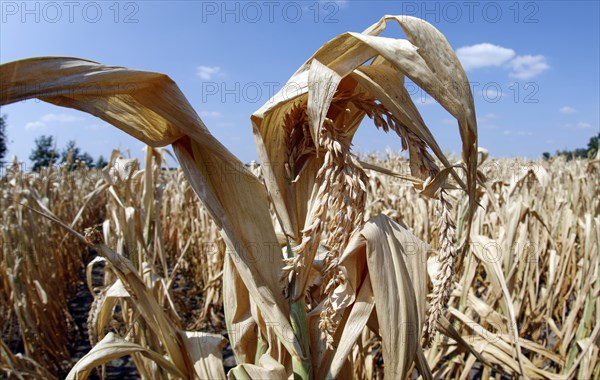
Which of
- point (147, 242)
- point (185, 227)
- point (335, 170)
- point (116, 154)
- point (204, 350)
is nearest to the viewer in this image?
point (335, 170)

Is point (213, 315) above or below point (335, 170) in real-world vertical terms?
below

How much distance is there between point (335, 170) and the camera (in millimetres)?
641

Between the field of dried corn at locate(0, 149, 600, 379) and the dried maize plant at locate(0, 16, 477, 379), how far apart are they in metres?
0.34

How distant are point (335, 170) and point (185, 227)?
3.57 metres

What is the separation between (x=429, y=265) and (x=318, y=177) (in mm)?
898

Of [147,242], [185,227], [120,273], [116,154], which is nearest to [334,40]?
[120,273]

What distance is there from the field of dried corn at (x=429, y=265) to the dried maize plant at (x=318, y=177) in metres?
0.34

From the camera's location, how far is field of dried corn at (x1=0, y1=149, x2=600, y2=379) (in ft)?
5.02

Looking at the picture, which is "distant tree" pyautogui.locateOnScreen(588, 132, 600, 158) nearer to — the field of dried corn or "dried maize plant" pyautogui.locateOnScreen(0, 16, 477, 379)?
the field of dried corn

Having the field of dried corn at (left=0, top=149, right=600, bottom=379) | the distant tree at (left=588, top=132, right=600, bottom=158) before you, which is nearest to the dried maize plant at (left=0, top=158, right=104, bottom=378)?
the field of dried corn at (left=0, top=149, right=600, bottom=379)

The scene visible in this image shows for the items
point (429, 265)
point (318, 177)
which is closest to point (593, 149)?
point (429, 265)

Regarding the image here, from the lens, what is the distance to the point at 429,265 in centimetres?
142

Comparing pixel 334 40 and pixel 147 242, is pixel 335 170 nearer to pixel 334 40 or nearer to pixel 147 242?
pixel 334 40

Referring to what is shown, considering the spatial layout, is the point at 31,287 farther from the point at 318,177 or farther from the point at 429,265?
the point at 318,177
